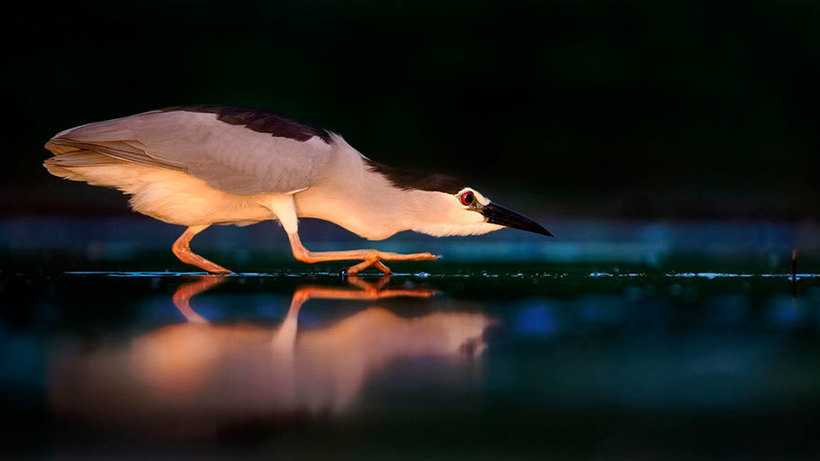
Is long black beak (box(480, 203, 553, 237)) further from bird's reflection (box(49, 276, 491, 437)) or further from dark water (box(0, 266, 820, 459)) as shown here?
bird's reflection (box(49, 276, 491, 437))

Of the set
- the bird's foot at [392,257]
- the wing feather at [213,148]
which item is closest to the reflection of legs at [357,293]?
the bird's foot at [392,257]

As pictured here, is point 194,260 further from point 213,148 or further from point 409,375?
point 409,375

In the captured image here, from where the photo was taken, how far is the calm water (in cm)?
163

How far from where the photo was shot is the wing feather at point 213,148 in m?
4.42

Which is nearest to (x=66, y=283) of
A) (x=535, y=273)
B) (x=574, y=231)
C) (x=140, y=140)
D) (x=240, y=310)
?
(x=140, y=140)

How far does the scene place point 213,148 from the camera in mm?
4492

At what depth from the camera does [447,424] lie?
1.73 m

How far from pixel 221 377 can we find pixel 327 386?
246 millimetres

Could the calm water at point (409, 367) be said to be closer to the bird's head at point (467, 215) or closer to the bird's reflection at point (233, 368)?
the bird's reflection at point (233, 368)

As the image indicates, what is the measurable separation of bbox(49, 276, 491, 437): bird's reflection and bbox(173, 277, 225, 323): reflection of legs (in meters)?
0.02

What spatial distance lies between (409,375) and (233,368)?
41cm

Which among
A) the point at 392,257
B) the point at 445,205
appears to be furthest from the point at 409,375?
the point at 445,205

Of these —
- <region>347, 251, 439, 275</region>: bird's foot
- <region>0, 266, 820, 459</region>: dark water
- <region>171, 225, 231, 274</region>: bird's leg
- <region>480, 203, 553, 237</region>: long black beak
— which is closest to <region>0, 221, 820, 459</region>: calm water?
<region>0, 266, 820, 459</region>: dark water

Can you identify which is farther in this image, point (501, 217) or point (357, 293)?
point (501, 217)
